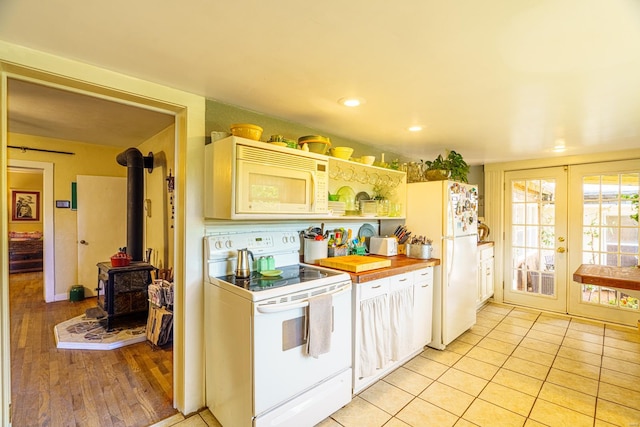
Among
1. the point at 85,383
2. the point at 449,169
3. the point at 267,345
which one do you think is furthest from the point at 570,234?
the point at 85,383

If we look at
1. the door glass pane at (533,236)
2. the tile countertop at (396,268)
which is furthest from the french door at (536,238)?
the tile countertop at (396,268)

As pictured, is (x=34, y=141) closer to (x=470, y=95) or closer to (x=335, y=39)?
(x=335, y=39)

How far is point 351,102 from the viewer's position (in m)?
2.11

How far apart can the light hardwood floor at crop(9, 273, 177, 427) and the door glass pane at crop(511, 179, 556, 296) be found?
469 centimetres

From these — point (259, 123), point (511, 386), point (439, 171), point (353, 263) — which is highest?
point (259, 123)

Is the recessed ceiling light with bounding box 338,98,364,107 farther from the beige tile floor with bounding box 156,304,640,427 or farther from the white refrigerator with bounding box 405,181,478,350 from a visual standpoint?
the beige tile floor with bounding box 156,304,640,427

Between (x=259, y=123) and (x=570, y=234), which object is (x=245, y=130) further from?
(x=570, y=234)

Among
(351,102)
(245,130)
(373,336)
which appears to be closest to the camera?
(245,130)

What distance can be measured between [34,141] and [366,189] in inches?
183

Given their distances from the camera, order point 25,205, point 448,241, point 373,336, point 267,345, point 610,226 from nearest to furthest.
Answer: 1. point 267,345
2. point 373,336
3. point 448,241
4. point 610,226
5. point 25,205

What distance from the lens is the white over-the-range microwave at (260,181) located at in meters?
1.84

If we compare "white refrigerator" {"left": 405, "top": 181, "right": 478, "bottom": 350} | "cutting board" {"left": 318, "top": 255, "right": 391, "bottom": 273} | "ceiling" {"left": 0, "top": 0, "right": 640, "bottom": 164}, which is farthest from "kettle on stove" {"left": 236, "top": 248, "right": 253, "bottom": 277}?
"white refrigerator" {"left": 405, "top": 181, "right": 478, "bottom": 350}

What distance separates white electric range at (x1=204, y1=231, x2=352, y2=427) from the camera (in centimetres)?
162

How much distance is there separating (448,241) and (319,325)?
1.80 metres
